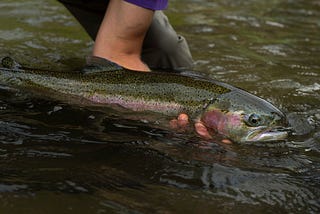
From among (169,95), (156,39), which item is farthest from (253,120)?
(156,39)

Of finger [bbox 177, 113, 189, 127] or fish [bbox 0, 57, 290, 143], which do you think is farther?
finger [bbox 177, 113, 189, 127]

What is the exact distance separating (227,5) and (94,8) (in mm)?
4038

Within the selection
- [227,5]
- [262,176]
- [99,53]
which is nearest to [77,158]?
[262,176]

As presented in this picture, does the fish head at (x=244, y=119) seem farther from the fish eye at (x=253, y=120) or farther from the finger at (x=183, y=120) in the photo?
the finger at (x=183, y=120)

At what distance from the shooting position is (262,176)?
245 cm

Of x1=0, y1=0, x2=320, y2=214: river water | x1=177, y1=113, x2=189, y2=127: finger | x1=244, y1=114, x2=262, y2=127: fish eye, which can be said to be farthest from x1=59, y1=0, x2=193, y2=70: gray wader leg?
x1=244, y1=114, x2=262, y2=127: fish eye

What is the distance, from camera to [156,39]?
4336mm

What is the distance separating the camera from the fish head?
9.03 ft

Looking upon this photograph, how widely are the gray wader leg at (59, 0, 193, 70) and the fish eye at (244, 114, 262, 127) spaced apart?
176cm

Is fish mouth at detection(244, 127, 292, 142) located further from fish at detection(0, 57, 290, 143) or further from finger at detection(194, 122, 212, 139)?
finger at detection(194, 122, 212, 139)

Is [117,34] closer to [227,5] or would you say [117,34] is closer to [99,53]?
[99,53]

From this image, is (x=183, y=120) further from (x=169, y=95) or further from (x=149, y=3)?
(x=149, y=3)

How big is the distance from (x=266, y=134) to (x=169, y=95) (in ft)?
1.98

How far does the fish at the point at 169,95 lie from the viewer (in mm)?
2775
